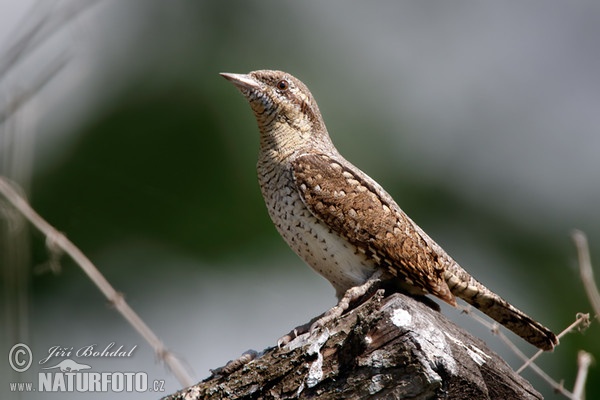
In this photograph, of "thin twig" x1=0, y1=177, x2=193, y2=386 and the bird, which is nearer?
"thin twig" x1=0, y1=177, x2=193, y2=386

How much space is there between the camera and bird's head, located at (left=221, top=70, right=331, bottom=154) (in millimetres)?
3920

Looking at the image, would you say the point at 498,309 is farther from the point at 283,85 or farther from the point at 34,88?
the point at 34,88

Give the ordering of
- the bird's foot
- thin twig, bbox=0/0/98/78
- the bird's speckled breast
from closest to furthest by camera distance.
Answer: thin twig, bbox=0/0/98/78, the bird's foot, the bird's speckled breast

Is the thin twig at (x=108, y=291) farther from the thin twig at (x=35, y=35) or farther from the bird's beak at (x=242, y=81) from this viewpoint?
the bird's beak at (x=242, y=81)

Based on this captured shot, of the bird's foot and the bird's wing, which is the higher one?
the bird's wing

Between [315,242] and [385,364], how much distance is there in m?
1.17

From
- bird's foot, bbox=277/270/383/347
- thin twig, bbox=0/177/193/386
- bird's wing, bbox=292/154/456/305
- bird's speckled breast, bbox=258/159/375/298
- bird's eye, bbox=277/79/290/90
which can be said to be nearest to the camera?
thin twig, bbox=0/177/193/386

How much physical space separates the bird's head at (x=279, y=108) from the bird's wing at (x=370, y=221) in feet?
0.94

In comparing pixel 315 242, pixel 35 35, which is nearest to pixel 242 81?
pixel 315 242

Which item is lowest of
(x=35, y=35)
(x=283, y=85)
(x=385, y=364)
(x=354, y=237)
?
(x=385, y=364)

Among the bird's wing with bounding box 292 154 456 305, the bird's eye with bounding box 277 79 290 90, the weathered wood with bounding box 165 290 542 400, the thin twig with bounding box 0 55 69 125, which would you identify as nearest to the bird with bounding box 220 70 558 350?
the bird's wing with bounding box 292 154 456 305

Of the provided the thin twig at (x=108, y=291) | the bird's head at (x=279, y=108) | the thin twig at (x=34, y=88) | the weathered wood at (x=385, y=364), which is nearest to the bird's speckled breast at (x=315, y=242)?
the bird's head at (x=279, y=108)

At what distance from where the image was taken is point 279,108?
157 inches

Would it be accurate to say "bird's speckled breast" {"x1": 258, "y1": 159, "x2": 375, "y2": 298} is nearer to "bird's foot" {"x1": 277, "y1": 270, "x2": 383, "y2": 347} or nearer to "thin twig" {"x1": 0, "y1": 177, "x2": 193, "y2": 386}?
"bird's foot" {"x1": 277, "y1": 270, "x2": 383, "y2": 347}
